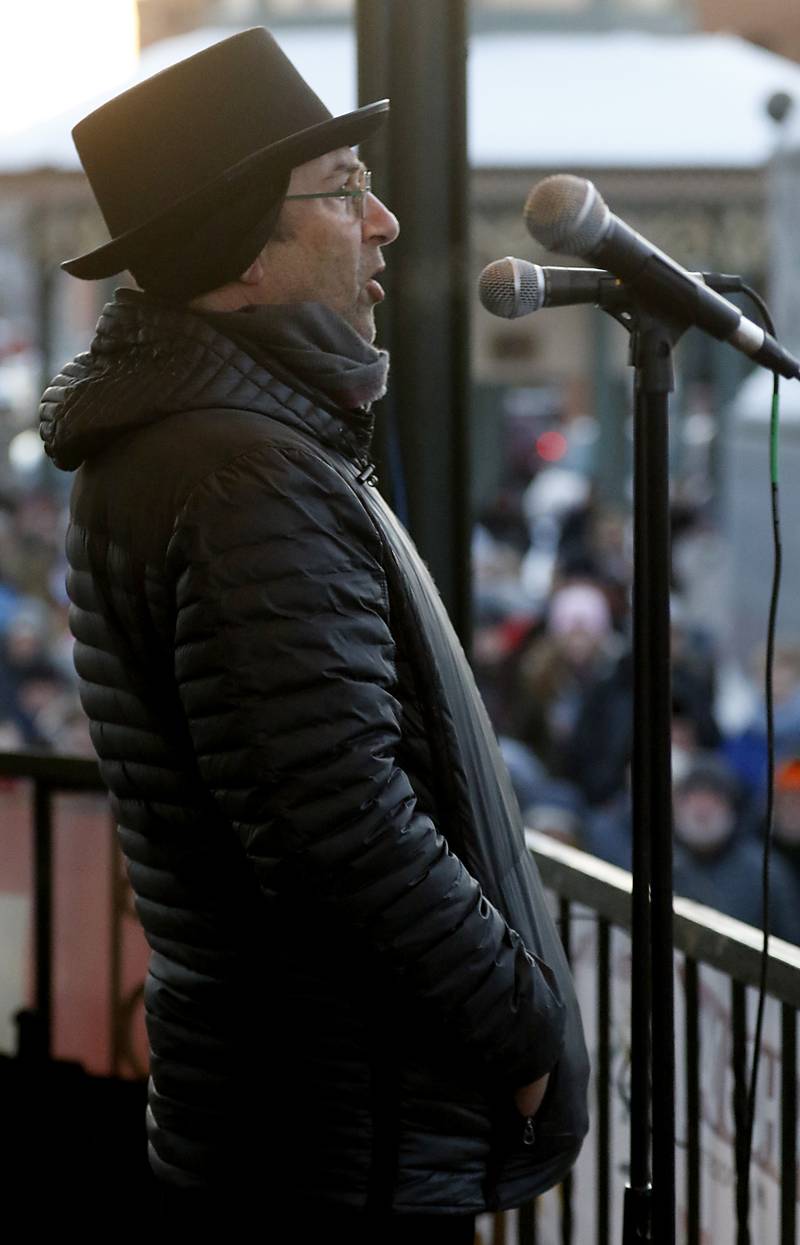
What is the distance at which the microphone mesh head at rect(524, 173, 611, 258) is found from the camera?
1.65m

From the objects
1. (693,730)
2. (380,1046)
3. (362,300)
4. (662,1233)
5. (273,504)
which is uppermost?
(362,300)

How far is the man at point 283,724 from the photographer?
171 cm

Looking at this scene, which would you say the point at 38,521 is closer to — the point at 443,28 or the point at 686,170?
the point at 686,170

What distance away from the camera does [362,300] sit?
6.36 ft

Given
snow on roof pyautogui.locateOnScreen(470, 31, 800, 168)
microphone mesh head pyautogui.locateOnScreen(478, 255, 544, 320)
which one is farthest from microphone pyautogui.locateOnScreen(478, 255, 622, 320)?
snow on roof pyautogui.locateOnScreen(470, 31, 800, 168)

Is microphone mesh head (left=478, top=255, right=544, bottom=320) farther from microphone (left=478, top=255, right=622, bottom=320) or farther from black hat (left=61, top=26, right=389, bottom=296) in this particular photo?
black hat (left=61, top=26, right=389, bottom=296)

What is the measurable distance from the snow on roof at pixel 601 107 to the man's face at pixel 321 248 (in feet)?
28.5

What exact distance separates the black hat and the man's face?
0.09ft

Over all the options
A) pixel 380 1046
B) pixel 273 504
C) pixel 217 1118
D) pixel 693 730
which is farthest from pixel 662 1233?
pixel 693 730

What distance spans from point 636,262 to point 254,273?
0.40 m

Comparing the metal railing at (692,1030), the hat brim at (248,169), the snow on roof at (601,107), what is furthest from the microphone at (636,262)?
the snow on roof at (601,107)

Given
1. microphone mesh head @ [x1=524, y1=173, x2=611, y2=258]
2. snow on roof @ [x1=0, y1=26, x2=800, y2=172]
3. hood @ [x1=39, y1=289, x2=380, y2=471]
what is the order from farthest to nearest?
snow on roof @ [x1=0, y1=26, x2=800, y2=172] → hood @ [x1=39, y1=289, x2=380, y2=471] → microphone mesh head @ [x1=524, y1=173, x2=611, y2=258]

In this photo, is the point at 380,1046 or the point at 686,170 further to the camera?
the point at 686,170

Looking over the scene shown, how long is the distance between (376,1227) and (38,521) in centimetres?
1076
